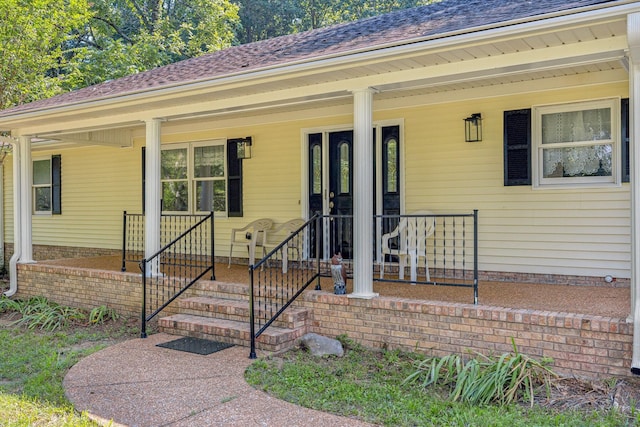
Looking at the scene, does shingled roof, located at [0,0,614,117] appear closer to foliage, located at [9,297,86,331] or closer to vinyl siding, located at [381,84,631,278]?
vinyl siding, located at [381,84,631,278]

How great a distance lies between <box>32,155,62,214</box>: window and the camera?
1112 cm

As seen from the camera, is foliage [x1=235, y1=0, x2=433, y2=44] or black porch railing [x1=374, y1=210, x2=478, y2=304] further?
foliage [x1=235, y1=0, x2=433, y2=44]

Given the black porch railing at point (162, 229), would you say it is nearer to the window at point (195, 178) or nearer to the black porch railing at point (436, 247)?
the window at point (195, 178)

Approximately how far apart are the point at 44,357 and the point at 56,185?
707cm

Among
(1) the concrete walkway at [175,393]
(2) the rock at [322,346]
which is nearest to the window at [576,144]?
(2) the rock at [322,346]

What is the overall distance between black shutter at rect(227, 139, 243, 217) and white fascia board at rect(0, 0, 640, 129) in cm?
211

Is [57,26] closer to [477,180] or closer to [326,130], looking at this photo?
[326,130]

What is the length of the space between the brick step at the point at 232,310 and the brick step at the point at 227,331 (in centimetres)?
6

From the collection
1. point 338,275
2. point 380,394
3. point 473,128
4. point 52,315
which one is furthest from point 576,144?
point 52,315

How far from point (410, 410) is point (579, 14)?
10.0ft

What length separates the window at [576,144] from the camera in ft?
18.5

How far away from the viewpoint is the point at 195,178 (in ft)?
29.4

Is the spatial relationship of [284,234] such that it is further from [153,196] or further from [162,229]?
[162,229]

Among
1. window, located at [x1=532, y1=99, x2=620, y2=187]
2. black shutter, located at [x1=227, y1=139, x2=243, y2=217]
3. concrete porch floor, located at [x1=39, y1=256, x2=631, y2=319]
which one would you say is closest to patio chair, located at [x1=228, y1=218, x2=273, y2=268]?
black shutter, located at [x1=227, y1=139, x2=243, y2=217]
